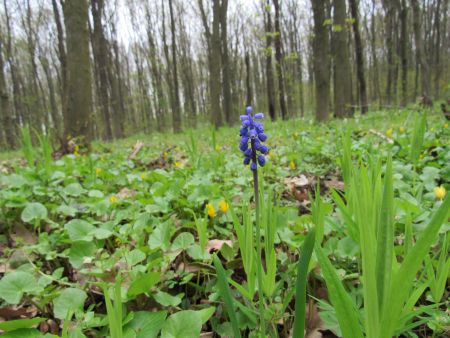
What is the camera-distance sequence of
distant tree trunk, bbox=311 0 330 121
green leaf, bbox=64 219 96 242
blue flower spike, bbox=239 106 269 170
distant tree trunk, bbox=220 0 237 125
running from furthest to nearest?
1. distant tree trunk, bbox=220 0 237 125
2. distant tree trunk, bbox=311 0 330 121
3. green leaf, bbox=64 219 96 242
4. blue flower spike, bbox=239 106 269 170

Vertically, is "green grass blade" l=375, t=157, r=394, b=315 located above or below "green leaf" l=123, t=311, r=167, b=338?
above

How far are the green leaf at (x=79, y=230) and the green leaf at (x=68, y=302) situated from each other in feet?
1.02

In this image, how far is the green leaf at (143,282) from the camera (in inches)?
35.9

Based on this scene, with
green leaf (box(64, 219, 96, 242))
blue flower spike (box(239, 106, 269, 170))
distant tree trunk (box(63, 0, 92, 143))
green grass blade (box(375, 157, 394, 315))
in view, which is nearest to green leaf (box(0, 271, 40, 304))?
green leaf (box(64, 219, 96, 242))

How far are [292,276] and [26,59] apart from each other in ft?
101

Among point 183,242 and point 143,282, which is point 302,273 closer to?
point 143,282

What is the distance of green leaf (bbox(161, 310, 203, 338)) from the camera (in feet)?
2.65

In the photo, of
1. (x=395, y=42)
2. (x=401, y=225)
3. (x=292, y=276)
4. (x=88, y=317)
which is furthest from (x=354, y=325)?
(x=395, y=42)

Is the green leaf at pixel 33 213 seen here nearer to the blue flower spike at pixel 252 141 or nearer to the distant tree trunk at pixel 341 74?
the blue flower spike at pixel 252 141

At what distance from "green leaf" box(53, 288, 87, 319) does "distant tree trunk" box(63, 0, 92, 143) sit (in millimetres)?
4299

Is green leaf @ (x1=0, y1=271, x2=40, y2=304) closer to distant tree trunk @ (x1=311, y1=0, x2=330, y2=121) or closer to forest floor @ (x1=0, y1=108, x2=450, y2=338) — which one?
forest floor @ (x1=0, y1=108, x2=450, y2=338)

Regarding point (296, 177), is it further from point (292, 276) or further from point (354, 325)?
point (354, 325)

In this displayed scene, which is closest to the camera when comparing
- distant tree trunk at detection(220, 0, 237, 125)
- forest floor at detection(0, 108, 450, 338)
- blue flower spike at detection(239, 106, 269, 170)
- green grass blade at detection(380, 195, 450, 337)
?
green grass blade at detection(380, 195, 450, 337)

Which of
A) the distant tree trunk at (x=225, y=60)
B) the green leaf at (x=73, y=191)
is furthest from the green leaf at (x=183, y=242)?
the distant tree trunk at (x=225, y=60)
